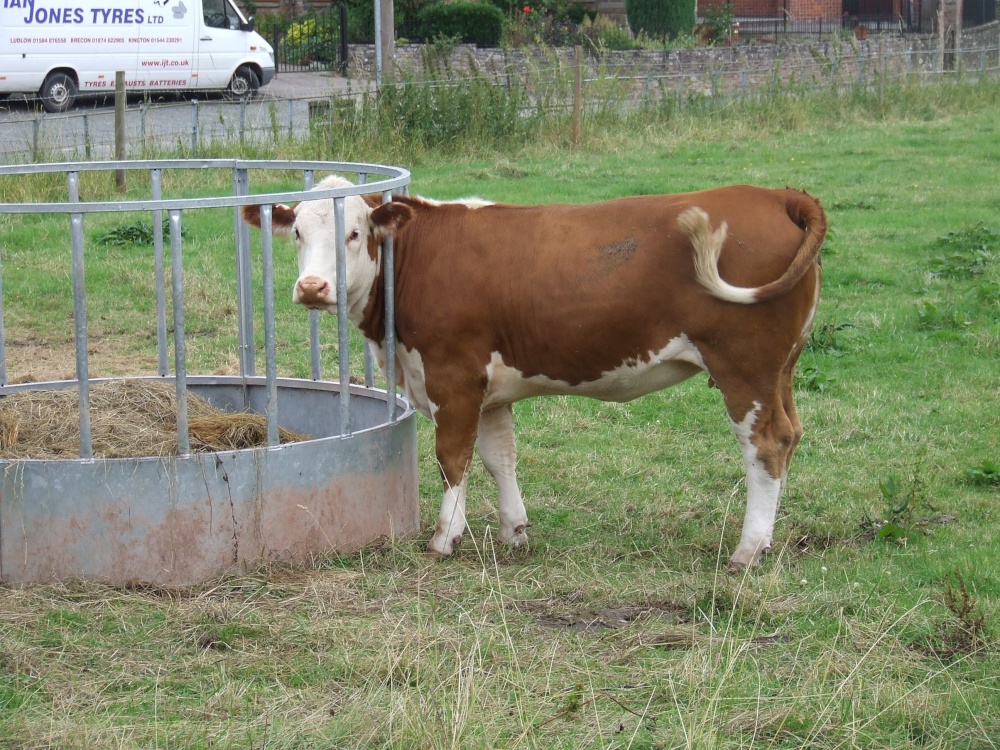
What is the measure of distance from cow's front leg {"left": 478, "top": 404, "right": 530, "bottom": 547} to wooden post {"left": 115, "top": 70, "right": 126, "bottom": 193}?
909 cm

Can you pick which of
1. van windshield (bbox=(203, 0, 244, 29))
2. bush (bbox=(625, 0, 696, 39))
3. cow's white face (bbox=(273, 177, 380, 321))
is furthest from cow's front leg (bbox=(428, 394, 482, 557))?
bush (bbox=(625, 0, 696, 39))

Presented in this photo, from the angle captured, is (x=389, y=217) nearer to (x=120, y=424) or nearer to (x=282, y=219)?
(x=282, y=219)

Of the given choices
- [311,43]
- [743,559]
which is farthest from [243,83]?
[743,559]

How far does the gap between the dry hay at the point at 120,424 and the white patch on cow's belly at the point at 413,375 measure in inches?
26.0

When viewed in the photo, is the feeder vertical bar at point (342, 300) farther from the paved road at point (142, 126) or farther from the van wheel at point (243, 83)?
the van wheel at point (243, 83)

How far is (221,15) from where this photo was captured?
83.3 ft

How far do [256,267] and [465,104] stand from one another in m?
7.47

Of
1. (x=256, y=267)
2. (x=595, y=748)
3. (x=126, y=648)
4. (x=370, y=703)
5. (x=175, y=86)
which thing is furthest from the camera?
(x=175, y=86)

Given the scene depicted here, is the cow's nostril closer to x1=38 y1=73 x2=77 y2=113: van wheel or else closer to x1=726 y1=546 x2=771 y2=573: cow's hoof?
x1=726 y1=546 x2=771 y2=573: cow's hoof

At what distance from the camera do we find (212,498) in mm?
5230

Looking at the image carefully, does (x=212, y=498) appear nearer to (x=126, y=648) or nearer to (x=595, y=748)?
(x=126, y=648)

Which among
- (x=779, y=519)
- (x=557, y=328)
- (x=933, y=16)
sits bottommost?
(x=779, y=519)

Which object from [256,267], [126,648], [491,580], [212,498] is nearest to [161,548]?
[212,498]

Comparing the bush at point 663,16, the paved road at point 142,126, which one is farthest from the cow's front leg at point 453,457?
the bush at point 663,16
